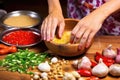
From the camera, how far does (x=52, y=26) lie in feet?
4.93

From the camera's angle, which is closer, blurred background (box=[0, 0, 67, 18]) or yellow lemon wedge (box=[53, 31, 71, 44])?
yellow lemon wedge (box=[53, 31, 71, 44])

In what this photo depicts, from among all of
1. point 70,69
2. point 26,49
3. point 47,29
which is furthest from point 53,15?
point 70,69

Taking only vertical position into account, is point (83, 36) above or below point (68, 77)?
above

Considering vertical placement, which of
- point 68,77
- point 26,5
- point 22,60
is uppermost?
point 26,5

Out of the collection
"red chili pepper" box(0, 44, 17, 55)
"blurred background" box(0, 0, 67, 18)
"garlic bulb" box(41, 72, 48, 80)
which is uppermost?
"blurred background" box(0, 0, 67, 18)

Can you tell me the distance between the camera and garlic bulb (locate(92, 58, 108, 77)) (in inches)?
51.3

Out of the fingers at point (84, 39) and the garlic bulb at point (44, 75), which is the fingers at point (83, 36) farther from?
the garlic bulb at point (44, 75)

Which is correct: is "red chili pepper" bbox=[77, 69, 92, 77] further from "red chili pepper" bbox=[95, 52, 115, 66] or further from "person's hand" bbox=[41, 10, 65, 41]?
"person's hand" bbox=[41, 10, 65, 41]

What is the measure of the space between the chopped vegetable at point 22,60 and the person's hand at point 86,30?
0.63ft

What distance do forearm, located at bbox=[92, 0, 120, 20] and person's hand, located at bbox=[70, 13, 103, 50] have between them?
22 mm

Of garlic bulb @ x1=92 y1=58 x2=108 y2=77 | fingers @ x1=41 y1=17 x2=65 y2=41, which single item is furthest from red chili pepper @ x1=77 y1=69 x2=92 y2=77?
fingers @ x1=41 y1=17 x2=65 y2=41

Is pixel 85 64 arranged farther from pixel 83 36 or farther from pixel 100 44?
pixel 100 44

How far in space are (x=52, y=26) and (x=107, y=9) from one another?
0.30 m

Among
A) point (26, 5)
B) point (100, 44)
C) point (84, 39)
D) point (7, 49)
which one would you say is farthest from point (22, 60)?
point (26, 5)
